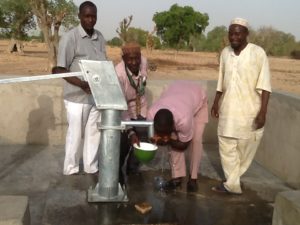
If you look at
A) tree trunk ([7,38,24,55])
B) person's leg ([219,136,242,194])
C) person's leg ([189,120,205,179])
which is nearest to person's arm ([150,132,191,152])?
person's leg ([189,120,205,179])

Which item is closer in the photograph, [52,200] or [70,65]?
[52,200]

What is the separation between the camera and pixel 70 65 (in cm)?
437

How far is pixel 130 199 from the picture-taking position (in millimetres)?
3996

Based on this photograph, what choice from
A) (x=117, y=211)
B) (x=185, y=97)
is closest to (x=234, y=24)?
(x=185, y=97)

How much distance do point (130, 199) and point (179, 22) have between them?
36.9 metres

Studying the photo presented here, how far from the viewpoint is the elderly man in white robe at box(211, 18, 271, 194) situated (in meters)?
3.94

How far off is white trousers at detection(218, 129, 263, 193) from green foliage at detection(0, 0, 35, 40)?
92.6 feet

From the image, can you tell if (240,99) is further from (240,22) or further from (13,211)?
(13,211)

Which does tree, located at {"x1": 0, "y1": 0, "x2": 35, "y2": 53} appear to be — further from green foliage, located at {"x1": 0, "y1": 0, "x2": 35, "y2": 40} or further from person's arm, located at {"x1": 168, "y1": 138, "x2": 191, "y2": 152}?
person's arm, located at {"x1": 168, "y1": 138, "x2": 191, "y2": 152}

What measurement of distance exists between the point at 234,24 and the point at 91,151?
195 cm

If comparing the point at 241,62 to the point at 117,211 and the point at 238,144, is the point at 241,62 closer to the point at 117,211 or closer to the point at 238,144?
the point at 238,144

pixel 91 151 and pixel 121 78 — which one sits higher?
pixel 121 78

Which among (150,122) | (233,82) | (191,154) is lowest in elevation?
(191,154)

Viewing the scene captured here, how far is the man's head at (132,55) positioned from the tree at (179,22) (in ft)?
118
